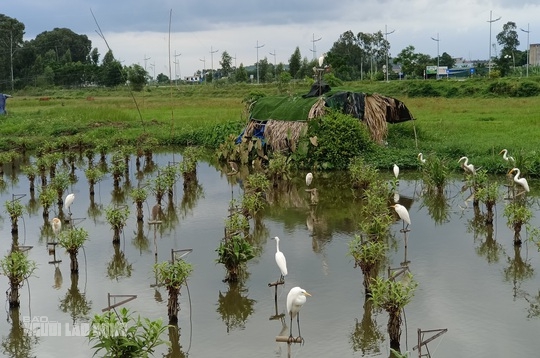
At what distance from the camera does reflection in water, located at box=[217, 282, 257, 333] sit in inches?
384

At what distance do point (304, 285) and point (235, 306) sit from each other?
4.23 ft

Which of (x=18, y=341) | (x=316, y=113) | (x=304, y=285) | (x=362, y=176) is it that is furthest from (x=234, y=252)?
(x=316, y=113)

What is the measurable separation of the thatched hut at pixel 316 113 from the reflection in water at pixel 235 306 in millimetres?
12220

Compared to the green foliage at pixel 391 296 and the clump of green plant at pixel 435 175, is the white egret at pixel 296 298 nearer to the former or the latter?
the green foliage at pixel 391 296

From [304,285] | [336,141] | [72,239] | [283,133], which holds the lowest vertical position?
[304,285]

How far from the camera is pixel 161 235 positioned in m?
14.7

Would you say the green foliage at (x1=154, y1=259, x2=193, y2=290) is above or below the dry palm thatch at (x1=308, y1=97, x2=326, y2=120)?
below

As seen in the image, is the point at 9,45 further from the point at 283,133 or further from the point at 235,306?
the point at 235,306

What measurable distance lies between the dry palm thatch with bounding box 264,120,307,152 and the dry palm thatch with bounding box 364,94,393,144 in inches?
97.6

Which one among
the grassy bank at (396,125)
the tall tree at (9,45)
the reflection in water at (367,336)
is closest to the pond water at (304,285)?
the reflection in water at (367,336)

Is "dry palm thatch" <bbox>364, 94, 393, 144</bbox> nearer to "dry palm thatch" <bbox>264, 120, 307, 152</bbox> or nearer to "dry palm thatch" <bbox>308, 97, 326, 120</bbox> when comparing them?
"dry palm thatch" <bbox>308, 97, 326, 120</bbox>

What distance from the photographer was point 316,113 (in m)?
22.9

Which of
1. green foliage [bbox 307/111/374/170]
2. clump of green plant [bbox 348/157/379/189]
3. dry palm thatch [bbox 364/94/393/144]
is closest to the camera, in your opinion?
clump of green plant [bbox 348/157/379/189]

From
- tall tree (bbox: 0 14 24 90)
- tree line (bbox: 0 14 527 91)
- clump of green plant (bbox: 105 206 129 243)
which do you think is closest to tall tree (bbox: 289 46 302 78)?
tree line (bbox: 0 14 527 91)
